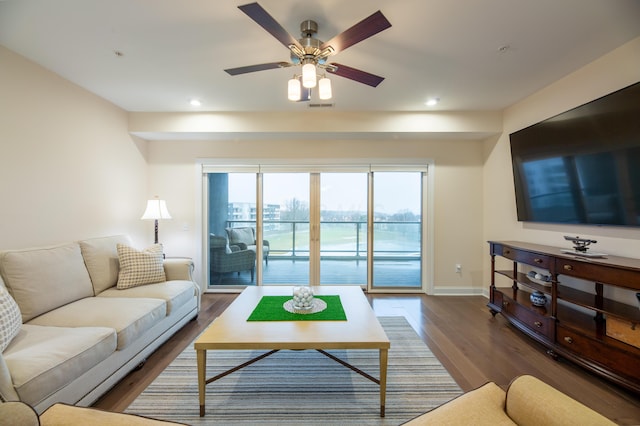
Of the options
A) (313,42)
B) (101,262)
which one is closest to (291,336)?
(313,42)

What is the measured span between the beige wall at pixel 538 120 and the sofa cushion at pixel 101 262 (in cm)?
475

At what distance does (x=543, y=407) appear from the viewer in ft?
3.39

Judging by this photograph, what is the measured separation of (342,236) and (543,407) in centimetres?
344

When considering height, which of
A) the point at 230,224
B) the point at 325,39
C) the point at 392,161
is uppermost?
the point at 325,39

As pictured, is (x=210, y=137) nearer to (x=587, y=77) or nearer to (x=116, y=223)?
(x=116, y=223)

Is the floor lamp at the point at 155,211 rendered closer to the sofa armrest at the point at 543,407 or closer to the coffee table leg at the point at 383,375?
the coffee table leg at the point at 383,375

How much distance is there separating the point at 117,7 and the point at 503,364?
4061 millimetres

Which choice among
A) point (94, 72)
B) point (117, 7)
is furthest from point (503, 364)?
point (94, 72)

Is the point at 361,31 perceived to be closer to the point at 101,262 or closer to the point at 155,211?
the point at 101,262

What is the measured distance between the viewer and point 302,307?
7.04ft

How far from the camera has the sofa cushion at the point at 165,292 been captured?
8.37ft

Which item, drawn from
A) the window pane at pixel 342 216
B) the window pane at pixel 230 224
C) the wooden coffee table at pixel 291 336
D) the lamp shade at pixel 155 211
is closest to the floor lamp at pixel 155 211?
the lamp shade at pixel 155 211

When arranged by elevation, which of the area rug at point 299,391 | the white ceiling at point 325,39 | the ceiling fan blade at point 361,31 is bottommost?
the area rug at point 299,391

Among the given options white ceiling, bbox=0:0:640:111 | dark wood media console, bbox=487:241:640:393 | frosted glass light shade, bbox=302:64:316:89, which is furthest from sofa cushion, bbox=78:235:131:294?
dark wood media console, bbox=487:241:640:393
